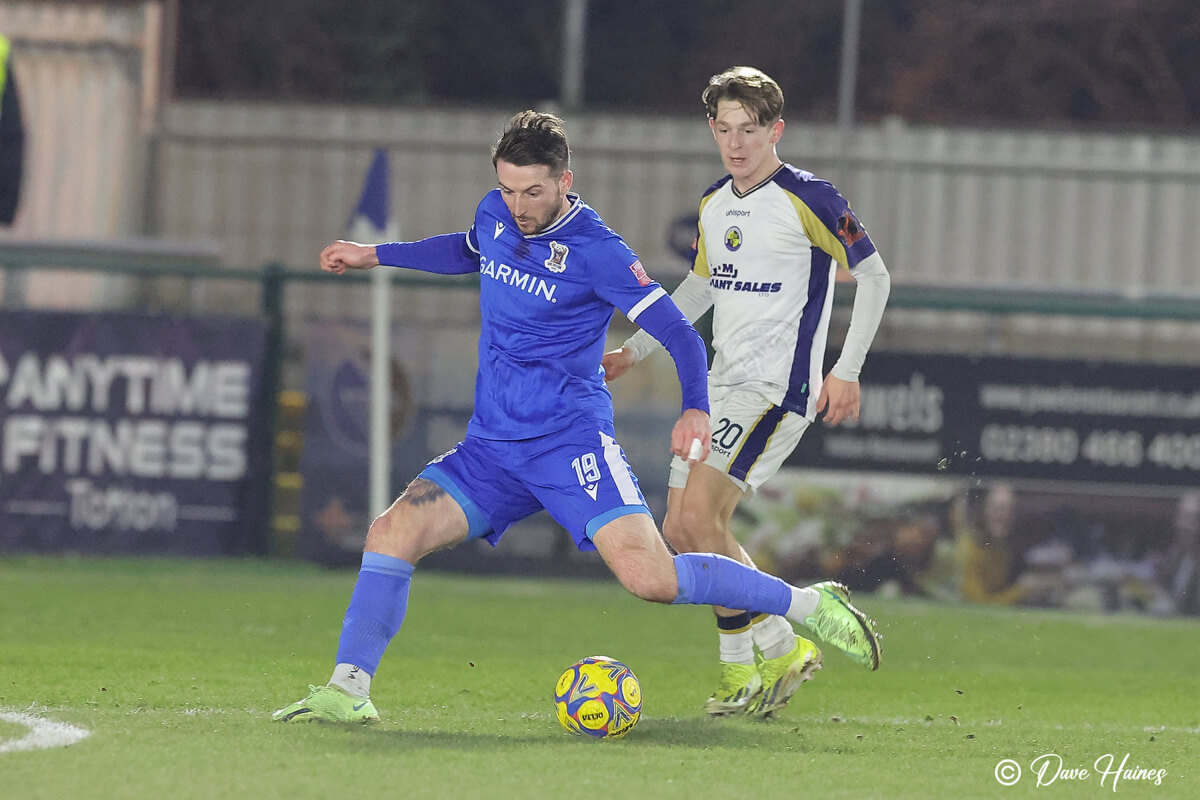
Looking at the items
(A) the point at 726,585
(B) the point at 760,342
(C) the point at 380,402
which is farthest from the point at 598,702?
(C) the point at 380,402

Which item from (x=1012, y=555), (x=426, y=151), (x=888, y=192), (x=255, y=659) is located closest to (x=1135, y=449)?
(x=1012, y=555)

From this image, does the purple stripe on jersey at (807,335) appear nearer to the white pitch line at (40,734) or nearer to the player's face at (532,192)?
the player's face at (532,192)

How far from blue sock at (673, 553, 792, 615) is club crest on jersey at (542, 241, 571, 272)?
1033mm

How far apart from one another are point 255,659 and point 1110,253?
13931mm

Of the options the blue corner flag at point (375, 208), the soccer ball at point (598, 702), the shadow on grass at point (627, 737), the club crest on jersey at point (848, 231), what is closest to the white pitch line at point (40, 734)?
the shadow on grass at point (627, 737)

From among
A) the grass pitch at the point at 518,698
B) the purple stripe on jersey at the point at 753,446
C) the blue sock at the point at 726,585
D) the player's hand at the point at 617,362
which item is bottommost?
the grass pitch at the point at 518,698

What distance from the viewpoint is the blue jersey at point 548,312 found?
5.64 metres

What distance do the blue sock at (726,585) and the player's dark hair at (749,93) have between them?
1639 millimetres

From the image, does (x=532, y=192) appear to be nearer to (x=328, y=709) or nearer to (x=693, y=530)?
(x=693, y=530)

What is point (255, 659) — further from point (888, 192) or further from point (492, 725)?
point (888, 192)

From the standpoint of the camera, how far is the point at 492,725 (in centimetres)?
591

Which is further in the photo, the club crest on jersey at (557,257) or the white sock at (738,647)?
the white sock at (738,647)

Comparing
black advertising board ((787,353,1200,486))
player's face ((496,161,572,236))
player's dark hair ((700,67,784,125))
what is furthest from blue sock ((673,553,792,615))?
black advertising board ((787,353,1200,486))

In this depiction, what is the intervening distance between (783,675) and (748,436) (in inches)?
35.6
